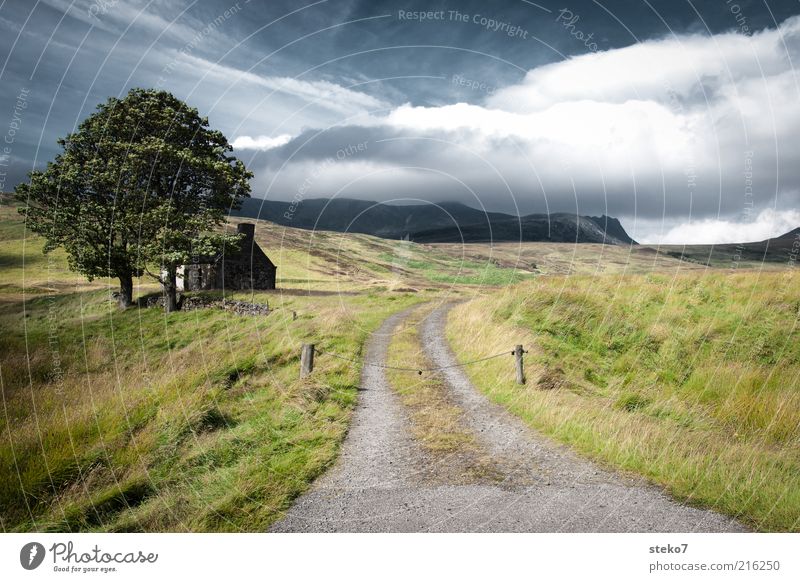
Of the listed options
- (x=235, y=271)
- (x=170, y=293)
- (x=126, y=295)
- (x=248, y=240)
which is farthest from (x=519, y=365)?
(x=248, y=240)

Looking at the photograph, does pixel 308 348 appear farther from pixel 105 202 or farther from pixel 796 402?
pixel 105 202

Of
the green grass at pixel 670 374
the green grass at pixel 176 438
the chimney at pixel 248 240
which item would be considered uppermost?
the chimney at pixel 248 240

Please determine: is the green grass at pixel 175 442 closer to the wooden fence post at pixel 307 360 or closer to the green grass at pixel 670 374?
the wooden fence post at pixel 307 360

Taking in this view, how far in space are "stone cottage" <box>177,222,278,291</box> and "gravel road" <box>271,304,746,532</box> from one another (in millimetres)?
35756

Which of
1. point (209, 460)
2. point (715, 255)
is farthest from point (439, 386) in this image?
point (715, 255)

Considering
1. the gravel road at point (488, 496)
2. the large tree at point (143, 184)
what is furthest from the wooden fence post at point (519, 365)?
the large tree at point (143, 184)

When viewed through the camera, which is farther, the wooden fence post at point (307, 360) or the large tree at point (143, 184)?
the large tree at point (143, 184)

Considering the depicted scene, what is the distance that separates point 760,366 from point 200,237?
29.0m

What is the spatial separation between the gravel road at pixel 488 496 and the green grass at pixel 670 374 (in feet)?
2.04

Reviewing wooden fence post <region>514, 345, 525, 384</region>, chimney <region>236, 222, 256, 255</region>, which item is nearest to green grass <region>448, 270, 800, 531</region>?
wooden fence post <region>514, 345, 525, 384</region>

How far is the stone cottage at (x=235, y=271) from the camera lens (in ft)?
141

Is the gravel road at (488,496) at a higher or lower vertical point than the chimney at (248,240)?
lower

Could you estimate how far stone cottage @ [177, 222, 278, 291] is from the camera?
141 ft

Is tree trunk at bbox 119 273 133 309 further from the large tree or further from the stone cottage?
the large tree
